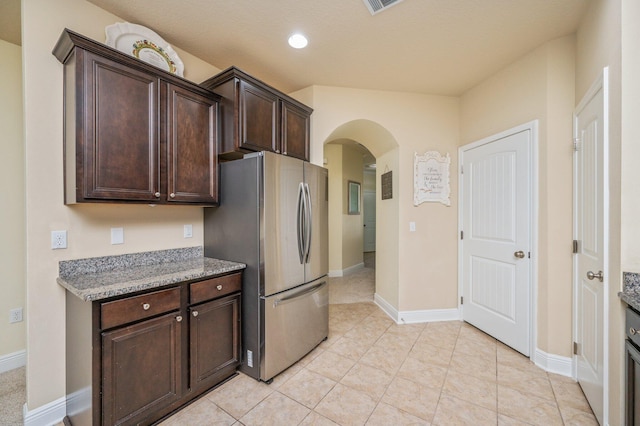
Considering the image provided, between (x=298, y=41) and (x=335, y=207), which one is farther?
(x=335, y=207)

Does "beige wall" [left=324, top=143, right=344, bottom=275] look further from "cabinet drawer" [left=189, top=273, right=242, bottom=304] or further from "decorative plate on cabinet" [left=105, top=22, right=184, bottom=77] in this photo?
"decorative plate on cabinet" [left=105, top=22, right=184, bottom=77]

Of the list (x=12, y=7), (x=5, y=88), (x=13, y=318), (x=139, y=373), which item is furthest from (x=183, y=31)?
(x=13, y=318)

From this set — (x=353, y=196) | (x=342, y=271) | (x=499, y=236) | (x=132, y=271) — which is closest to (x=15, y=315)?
(x=132, y=271)

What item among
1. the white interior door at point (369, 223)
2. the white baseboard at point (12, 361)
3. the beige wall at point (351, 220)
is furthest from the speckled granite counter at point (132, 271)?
the white interior door at point (369, 223)

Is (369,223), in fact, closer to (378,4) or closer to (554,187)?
(554,187)

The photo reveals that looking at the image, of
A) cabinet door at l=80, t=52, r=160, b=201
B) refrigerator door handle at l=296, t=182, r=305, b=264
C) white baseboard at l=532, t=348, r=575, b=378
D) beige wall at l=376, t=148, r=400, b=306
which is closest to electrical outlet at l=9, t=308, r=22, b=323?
cabinet door at l=80, t=52, r=160, b=201

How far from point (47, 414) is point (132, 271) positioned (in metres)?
0.95

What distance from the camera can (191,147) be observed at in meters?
2.04

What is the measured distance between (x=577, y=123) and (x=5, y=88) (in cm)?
456

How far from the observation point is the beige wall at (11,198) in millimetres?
2096

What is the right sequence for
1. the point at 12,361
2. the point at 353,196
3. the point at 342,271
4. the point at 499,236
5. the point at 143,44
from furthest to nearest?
the point at 353,196
the point at 342,271
the point at 499,236
the point at 12,361
the point at 143,44

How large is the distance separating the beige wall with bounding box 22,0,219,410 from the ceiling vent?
6.35 ft

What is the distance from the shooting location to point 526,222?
7.77 feet

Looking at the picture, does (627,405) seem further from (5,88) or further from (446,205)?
(5,88)
